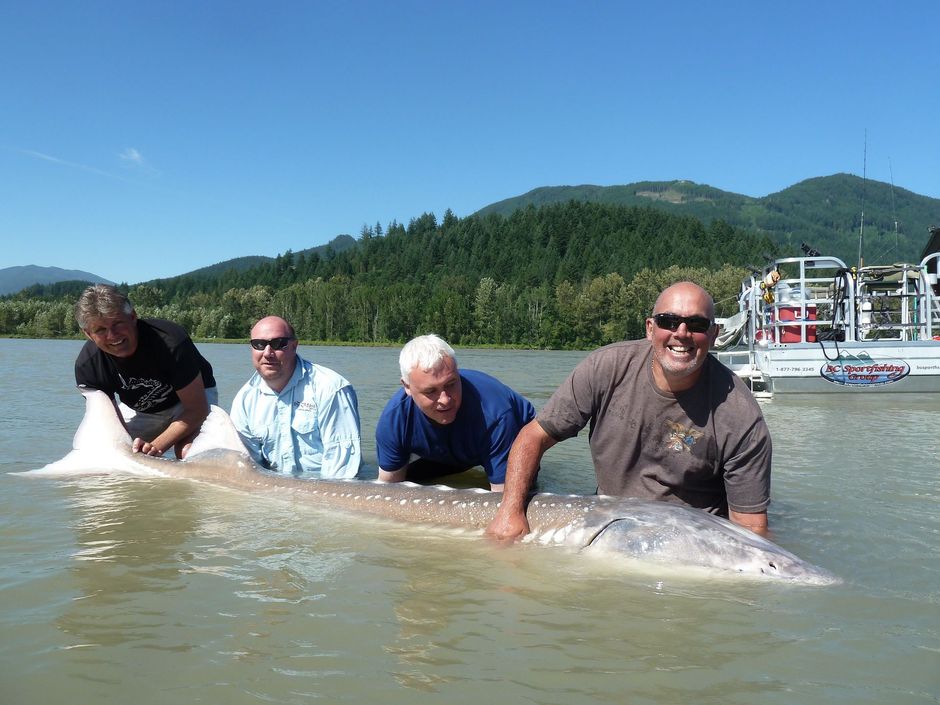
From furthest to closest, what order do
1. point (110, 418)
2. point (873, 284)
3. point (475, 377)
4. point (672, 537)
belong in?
point (873, 284) → point (110, 418) → point (475, 377) → point (672, 537)

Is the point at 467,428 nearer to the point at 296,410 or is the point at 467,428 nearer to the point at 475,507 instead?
the point at 475,507

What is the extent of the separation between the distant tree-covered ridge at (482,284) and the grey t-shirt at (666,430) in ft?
89.4

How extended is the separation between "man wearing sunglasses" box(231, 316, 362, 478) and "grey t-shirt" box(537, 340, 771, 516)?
199 cm

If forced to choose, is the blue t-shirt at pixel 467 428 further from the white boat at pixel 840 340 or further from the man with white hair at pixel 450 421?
the white boat at pixel 840 340

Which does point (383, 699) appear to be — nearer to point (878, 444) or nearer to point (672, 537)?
point (672, 537)

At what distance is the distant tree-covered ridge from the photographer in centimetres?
7575

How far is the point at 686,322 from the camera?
3.67 metres

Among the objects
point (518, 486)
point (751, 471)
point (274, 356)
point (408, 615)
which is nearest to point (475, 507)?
point (518, 486)

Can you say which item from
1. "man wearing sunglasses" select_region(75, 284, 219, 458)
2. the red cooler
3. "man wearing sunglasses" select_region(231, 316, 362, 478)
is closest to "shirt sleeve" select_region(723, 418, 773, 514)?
"man wearing sunglasses" select_region(231, 316, 362, 478)

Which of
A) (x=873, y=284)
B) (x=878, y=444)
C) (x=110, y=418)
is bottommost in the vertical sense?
(x=878, y=444)

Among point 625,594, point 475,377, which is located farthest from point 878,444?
point 625,594

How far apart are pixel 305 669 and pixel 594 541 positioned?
176 centimetres

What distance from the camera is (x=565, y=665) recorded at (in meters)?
2.61

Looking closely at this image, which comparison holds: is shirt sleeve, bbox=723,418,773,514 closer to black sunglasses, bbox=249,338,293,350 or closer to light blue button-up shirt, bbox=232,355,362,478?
light blue button-up shirt, bbox=232,355,362,478
